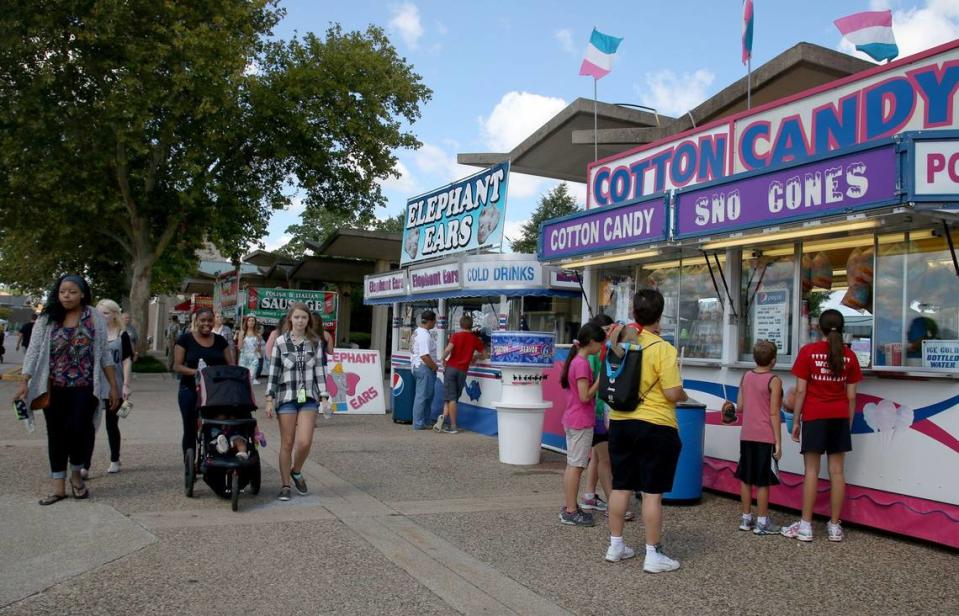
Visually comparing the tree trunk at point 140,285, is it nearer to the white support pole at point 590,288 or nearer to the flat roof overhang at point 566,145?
the flat roof overhang at point 566,145

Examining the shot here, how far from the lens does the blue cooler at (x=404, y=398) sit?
13484mm

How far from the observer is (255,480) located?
7.06 m

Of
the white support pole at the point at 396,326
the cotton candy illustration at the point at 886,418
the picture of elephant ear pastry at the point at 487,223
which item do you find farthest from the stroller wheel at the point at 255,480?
the white support pole at the point at 396,326

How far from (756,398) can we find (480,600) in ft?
10.1

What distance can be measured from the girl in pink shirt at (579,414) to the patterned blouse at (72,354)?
3992mm

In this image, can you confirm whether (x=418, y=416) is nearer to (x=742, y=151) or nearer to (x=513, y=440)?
(x=513, y=440)

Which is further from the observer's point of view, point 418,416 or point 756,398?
point 418,416

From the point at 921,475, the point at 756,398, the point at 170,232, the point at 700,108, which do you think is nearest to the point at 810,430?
the point at 756,398

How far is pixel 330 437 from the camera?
37.2 feet

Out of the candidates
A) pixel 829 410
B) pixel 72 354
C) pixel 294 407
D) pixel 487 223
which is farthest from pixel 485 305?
pixel 829 410

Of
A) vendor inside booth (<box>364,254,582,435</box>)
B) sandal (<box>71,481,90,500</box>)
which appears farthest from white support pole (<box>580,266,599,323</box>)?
sandal (<box>71,481,90,500</box>)

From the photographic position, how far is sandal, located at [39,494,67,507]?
258 inches

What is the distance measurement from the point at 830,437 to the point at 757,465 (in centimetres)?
59

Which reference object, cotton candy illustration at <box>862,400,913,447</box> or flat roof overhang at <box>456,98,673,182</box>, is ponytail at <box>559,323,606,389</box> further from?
flat roof overhang at <box>456,98,673,182</box>
